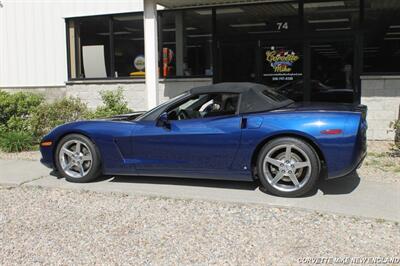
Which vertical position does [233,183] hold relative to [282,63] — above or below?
below

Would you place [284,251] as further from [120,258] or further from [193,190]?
[193,190]

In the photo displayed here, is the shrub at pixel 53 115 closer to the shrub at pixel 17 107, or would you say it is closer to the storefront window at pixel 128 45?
the shrub at pixel 17 107

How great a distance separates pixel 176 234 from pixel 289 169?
1721 millimetres

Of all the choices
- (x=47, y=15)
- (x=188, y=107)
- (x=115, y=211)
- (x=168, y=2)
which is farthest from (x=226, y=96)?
(x=47, y=15)

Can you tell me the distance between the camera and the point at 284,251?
4.20m

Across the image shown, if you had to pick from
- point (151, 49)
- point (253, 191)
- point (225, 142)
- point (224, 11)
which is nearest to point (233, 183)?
point (253, 191)

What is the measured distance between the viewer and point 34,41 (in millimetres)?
13523

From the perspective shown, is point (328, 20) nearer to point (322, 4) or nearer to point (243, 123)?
point (322, 4)

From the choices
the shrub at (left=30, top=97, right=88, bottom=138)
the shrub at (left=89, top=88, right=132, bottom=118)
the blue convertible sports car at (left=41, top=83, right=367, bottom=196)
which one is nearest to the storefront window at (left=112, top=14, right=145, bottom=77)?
the shrub at (left=89, top=88, right=132, bottom=118)

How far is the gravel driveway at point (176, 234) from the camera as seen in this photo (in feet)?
13.6

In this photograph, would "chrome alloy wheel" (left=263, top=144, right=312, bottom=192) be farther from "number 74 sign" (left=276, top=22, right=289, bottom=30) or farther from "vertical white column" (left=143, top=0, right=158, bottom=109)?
"number 74 sign" (left=276, top=22, right=289, bottom=30)

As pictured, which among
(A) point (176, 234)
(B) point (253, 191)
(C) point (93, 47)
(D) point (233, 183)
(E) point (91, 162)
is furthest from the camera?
(C) point (93, 47)

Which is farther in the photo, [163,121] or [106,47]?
[106,47]

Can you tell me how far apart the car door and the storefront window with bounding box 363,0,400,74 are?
542cm
